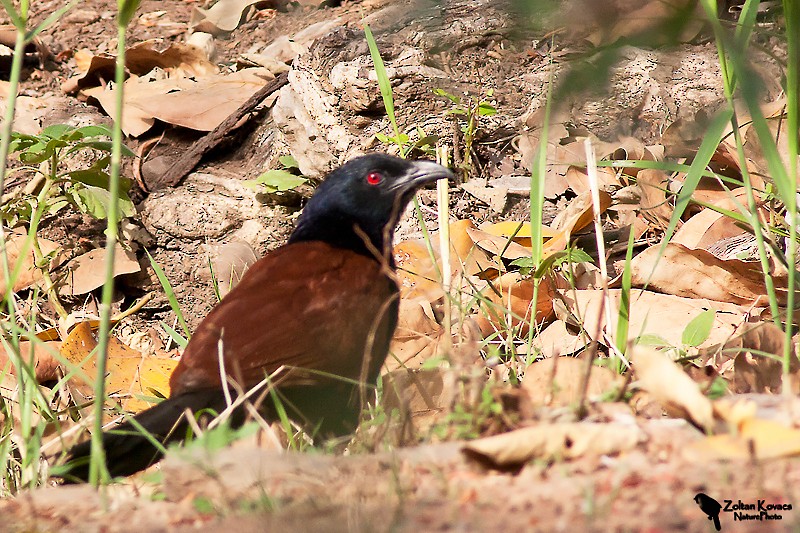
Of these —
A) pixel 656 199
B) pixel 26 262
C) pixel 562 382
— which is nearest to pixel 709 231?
pixel 656 199

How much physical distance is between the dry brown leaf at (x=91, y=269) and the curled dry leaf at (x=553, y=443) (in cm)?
→ 327

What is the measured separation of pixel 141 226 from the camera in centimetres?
501

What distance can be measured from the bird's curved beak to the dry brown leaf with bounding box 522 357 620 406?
3.58 feet

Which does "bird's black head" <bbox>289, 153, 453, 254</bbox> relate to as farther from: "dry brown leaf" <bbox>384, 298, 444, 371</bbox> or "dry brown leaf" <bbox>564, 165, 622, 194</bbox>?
"dry brown leaf" <bbox>564, 165, 622, 194</bbox>

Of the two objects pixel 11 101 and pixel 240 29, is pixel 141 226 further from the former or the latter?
pixel 11 101

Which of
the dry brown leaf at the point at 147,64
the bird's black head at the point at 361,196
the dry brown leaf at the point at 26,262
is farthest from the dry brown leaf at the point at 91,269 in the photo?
the bird's black head at the point at 361,196

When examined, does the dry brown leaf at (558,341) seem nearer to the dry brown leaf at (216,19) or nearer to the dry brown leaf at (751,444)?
the dry brown leaf at (751,444)

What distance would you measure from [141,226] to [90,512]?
3.23 m

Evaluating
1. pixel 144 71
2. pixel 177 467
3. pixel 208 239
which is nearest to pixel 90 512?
pixel 177 467

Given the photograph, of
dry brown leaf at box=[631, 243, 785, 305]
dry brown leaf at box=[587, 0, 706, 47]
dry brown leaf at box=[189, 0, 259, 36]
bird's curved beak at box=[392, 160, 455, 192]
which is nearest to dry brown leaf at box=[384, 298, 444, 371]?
bird's curved beak at box=[392, 160, 455, 192]

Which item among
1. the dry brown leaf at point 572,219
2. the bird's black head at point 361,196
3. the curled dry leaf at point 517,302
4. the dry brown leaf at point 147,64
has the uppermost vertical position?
the dry brown leaf at point 147,64

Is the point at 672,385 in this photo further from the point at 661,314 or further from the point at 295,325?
the point at 661,314

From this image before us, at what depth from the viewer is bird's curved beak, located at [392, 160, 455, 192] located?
3527mm

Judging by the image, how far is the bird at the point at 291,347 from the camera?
2.66m
